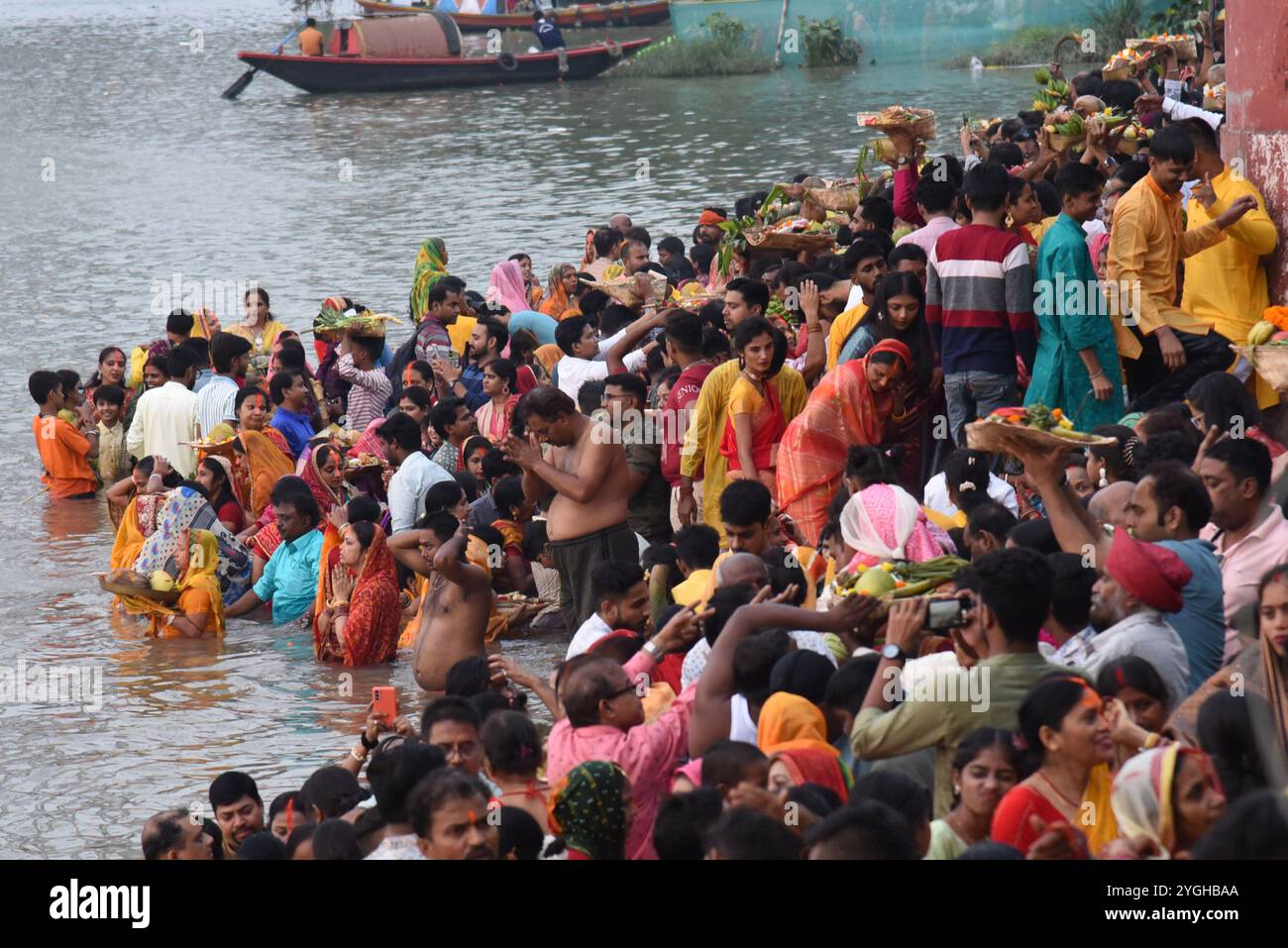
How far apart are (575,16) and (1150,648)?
43655 mm

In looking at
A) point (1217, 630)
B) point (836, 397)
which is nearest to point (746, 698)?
point (1217, 630)

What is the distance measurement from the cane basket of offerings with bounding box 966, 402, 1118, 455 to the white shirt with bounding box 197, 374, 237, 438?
19.0 ft

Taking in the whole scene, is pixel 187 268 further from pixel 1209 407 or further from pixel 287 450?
pixel 1209 407

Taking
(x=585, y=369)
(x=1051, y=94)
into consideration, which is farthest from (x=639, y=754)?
(x=1051, y=94)

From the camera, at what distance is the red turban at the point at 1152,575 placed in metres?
4.68

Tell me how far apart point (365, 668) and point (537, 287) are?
20.6ft

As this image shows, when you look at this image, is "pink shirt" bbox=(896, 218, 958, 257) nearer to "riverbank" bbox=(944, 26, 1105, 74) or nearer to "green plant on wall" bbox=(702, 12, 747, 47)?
"riverbank" bbox=(944, 26, 1105, 74)

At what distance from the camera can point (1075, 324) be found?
7105 millimetres

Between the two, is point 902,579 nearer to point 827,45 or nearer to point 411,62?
point 827,45

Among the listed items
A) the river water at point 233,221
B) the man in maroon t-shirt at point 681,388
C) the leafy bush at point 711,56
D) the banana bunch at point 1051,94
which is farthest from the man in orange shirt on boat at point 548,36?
the man in maroon t-shirt at point 681,388

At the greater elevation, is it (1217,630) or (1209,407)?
(1209,407)

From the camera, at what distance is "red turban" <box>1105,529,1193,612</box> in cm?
468

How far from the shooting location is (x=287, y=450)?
1023 centimetres

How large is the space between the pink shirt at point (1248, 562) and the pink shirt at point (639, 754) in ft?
4.89
